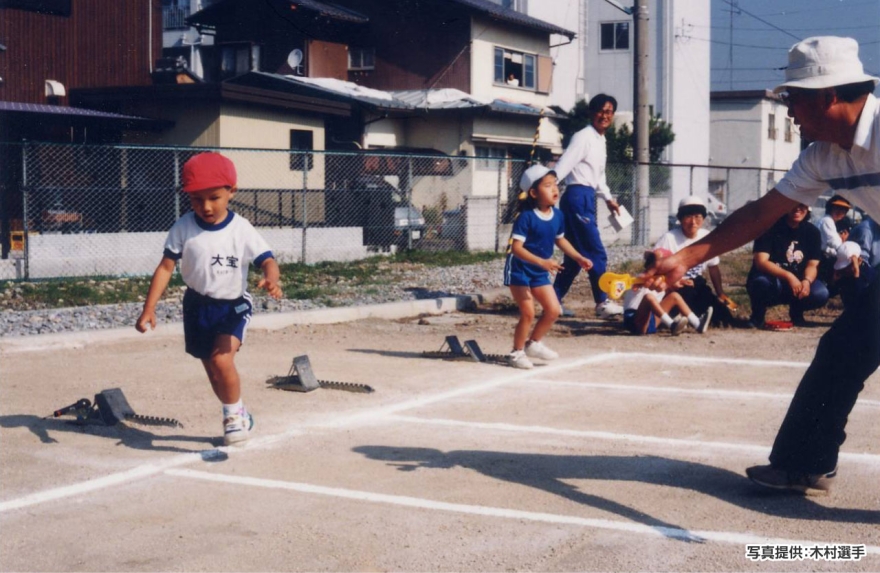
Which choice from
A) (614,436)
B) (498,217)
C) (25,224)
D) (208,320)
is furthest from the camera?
(498,217)

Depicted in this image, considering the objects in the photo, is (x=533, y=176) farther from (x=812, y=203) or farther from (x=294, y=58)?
(x=294, y=58)

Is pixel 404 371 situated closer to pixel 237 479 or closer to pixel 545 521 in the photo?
pixel 237 479

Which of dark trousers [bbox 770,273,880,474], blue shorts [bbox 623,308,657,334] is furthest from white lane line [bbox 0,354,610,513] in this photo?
dark trousers [bbox 770,273,880,474]

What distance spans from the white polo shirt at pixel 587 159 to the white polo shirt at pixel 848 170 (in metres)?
6.90

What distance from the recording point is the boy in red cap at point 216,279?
5.77m

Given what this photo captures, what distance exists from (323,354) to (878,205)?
5.77 meters

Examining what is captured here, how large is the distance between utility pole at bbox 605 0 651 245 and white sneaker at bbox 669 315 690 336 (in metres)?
12.0

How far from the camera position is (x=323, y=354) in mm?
9195

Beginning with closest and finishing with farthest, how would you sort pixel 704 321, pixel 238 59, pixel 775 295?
pixel 704 321, pixel 775 295, pixel 238 59

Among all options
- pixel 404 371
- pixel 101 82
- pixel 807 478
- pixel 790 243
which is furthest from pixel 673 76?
pixel 807 478

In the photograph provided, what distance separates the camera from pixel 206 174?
5.68m

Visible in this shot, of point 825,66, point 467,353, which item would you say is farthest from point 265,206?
point 825,66

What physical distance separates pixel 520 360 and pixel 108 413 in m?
3.34

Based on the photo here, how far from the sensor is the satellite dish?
3656 cm
